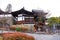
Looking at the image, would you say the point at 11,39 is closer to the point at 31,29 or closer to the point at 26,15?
the point at 31,29

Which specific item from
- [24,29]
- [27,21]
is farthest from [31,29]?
[27,21]

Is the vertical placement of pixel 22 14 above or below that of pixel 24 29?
above

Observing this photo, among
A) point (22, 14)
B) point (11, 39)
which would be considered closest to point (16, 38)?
point (11, 39)

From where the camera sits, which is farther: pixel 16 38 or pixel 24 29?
pixel 24 29

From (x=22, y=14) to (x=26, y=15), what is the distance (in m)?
0.82

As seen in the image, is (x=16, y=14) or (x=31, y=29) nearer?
(x=31, y=29)

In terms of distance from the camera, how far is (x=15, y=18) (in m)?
39.2

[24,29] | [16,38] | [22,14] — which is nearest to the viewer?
[16,38]

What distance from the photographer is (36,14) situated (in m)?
38.8

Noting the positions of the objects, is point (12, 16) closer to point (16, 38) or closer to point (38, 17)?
point (38, 17)

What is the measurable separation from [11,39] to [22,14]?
2747 cm

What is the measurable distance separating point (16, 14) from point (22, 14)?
1206mm

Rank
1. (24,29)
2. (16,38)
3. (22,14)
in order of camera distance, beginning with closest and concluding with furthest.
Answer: (16,38) → (24,29) → (22,14)

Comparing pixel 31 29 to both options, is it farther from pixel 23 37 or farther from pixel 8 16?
pixel 23 37
